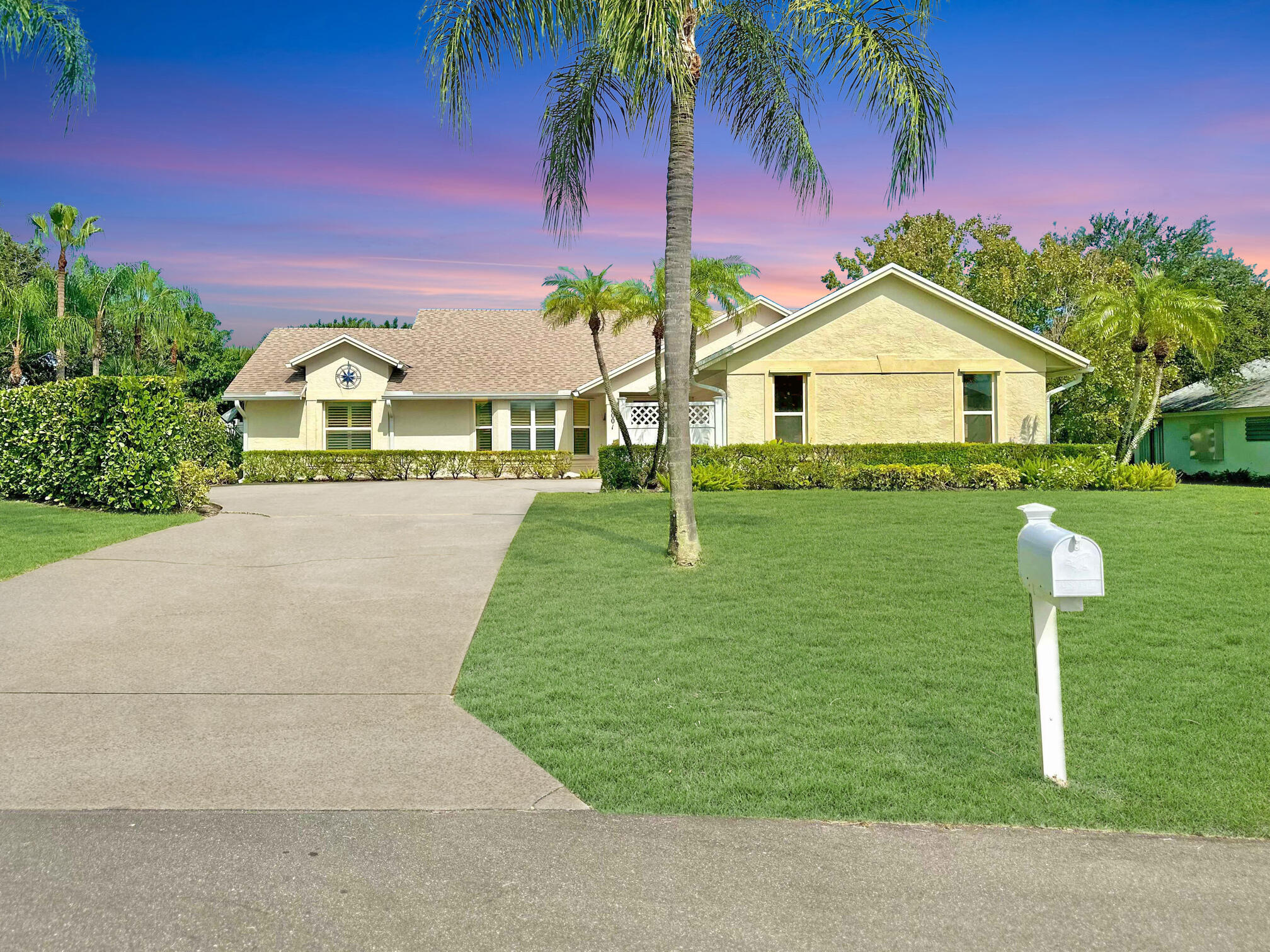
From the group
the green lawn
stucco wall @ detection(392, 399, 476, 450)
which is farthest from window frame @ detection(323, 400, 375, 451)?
the green lawn

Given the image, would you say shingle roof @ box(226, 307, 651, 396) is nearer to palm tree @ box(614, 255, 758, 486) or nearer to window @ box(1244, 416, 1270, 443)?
palm tree @ box(614, 255, 758, 486)

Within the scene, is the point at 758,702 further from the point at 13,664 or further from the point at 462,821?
the point at 13,664

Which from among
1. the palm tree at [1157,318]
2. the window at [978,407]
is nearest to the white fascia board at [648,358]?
the window at [978,407]

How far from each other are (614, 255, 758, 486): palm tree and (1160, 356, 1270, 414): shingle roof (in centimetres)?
1872

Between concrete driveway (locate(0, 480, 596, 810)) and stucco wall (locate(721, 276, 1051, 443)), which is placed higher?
stucco wall (locate(721, 276, 1051, 443))

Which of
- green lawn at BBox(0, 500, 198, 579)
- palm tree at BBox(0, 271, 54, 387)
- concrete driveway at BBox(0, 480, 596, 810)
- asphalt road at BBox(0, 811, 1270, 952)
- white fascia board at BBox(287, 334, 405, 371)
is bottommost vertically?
asphalt road at BBox(0, 811, 1270, 952)

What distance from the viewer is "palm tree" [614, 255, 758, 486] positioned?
20234mm

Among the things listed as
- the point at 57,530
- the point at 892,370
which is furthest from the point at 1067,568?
the point at 892,370

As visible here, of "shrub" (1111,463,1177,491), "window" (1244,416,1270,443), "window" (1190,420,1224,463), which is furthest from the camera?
"window" (1190,420,1224,463)

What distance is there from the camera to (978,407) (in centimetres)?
2394

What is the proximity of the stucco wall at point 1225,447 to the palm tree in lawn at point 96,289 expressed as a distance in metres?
39.4

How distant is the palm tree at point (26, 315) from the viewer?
1178 inches

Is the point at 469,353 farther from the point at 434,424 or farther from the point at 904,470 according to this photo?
the point at 904,470

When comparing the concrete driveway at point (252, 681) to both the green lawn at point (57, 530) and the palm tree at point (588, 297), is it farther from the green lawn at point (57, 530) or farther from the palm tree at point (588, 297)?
the palm tree at point (588, 297)
